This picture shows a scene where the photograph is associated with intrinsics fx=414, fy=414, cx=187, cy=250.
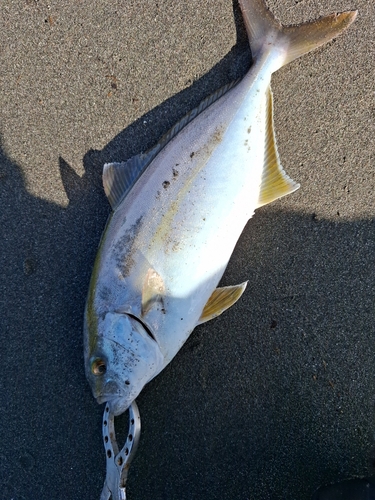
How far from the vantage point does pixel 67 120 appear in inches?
96.2

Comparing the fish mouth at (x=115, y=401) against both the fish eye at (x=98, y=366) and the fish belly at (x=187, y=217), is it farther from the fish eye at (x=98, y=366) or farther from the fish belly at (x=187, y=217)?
the fish belly at (x=187, y=217)

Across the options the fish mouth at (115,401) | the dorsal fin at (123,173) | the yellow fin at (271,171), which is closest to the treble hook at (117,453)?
the fish mouth at (115,401)

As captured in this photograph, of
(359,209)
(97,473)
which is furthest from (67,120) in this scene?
(97,473)

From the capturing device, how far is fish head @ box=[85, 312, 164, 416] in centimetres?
192

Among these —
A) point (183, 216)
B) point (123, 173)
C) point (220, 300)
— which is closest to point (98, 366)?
point (220, 300)

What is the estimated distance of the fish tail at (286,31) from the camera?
2204mm

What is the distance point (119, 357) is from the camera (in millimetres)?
1929

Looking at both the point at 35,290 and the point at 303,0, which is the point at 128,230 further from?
the point at 303,0

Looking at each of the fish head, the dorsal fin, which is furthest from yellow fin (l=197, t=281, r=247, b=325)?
the dorsal fin

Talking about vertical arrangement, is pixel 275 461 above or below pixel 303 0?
below

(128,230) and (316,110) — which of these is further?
(316,110)

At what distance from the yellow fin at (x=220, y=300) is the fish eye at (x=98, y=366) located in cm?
52

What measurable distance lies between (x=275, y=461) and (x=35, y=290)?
1.66 meters

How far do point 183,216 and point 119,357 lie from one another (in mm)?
732
